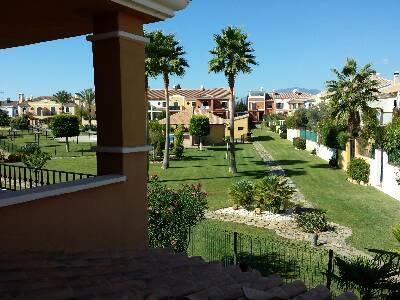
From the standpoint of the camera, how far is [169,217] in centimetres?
1165

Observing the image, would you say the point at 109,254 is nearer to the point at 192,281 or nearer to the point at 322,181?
the point at 192,281

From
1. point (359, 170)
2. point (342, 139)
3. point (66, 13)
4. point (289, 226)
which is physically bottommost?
point (289, 226)

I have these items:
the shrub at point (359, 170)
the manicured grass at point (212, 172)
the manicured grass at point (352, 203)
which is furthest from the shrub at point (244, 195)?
the shrub at point (359, 170)

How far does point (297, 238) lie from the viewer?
16.3 metres

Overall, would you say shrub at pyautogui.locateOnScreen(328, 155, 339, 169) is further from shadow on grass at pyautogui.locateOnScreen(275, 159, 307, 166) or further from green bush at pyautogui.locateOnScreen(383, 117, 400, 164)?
green bush at pyautogui.locateOnScreen(383, 117, 400, 164)

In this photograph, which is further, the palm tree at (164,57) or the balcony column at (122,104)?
the palm tree at (164,57)

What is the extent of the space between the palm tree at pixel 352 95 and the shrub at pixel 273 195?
12.1 m

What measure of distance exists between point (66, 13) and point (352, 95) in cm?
2674

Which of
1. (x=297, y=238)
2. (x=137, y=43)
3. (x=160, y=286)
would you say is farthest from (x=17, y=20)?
(x=297, y=238)

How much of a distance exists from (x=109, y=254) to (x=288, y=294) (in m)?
2.12

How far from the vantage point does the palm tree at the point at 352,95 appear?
28859 millimetres

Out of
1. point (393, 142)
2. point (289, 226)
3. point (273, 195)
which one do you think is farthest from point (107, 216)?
point (393, 142)

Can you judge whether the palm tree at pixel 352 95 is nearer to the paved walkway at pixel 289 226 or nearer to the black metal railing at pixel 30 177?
the paved walkway at pixel 289 226

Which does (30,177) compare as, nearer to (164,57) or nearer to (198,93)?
(164,57)
